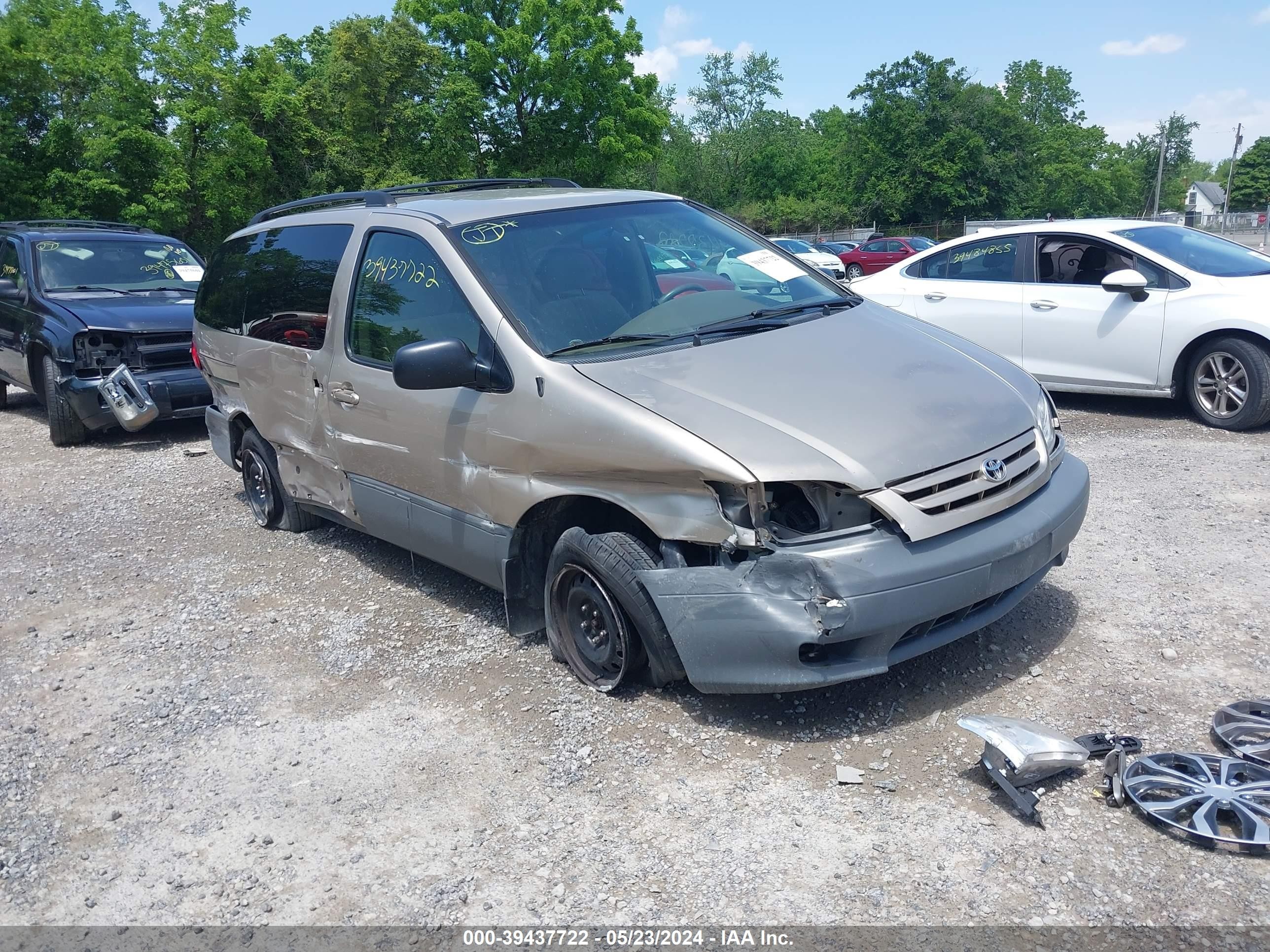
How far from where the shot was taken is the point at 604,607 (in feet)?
12.6

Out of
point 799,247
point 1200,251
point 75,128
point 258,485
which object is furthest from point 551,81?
point 258,485

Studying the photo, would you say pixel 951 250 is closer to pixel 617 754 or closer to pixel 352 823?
pixel 617 754

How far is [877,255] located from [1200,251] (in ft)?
83.7

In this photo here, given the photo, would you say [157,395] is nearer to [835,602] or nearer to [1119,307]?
[835,602]

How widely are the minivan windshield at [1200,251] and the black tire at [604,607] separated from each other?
6.12 metres

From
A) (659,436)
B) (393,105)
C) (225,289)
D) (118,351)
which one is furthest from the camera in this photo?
(393,105)

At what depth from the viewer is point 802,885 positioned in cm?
286

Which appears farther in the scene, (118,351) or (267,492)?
Answer: (118,351)

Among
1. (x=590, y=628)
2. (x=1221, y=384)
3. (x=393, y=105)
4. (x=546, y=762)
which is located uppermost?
(x=393, y=105)

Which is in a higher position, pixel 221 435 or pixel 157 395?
pixel 221 435

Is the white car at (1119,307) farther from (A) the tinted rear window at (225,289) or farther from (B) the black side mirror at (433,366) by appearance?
(B) the black side mirror at (433,366)

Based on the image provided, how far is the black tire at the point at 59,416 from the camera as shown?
9.21 metres

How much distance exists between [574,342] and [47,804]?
254cm

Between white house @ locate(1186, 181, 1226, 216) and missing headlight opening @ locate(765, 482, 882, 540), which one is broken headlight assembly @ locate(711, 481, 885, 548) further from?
white house @ locate(1186, 181, 1226, 216)
